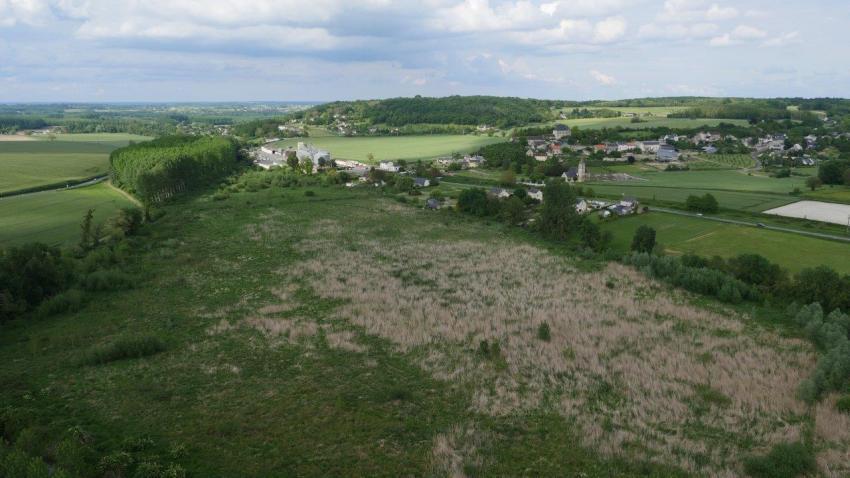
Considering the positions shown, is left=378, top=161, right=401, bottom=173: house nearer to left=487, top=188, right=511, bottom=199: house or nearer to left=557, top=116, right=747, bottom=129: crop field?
left=487, top=188, right=511, bottom=199: house

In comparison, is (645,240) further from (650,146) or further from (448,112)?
(448,112)

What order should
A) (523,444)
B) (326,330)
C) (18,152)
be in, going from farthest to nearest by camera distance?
(18,152) → (326,330) → (523,444)

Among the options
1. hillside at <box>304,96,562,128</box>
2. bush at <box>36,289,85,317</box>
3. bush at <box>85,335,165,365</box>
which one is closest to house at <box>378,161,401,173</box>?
bush at <box>36,289,85,317</box>

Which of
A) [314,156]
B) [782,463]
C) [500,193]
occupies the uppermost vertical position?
[314,156]

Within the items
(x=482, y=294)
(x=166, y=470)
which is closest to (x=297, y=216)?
(x=482, y=294)

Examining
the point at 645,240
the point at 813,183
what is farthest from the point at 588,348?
the point at 813,183

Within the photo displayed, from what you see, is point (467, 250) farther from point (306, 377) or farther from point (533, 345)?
point (306, 377)
